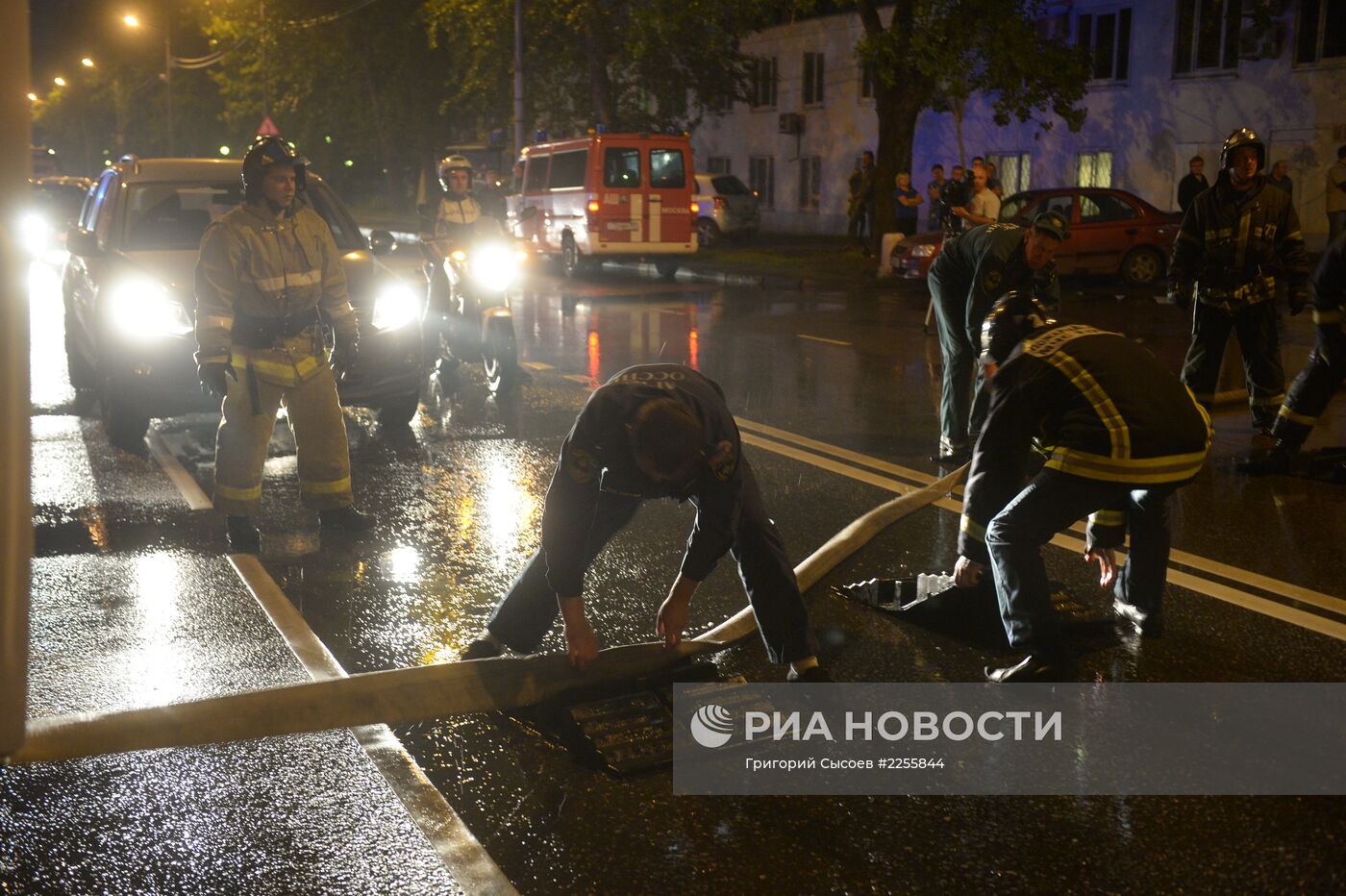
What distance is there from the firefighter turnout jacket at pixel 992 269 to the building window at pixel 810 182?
107 feet

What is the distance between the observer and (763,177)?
4322 cm

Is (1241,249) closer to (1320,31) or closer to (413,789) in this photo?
(413,789)

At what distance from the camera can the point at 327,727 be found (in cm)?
431

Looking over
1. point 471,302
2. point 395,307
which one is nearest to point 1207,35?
point 471,302

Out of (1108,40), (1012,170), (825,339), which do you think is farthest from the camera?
(1012,170)

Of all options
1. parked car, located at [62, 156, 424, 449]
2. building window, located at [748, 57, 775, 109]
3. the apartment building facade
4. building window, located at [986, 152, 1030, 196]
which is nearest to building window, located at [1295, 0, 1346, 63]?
the apartment building facade

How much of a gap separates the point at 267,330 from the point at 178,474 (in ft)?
6.71

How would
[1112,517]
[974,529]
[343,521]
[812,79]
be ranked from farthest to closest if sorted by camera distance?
[812,79]
[343,521]
[1112,517]
[974,529]

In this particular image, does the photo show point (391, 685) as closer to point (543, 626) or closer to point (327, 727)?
point (327, 727)

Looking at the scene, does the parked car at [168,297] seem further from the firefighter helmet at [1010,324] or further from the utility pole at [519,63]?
the utility pole at [519,63]

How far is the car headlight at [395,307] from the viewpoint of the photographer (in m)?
8.73

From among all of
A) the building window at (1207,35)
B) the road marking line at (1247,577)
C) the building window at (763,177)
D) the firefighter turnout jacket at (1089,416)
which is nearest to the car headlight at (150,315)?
the road marking line at (1247,577)

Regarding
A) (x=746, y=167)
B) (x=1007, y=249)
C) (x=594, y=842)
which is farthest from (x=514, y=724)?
(x=746, y=167)

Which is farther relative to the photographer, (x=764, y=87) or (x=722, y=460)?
(x=764, y=87)
